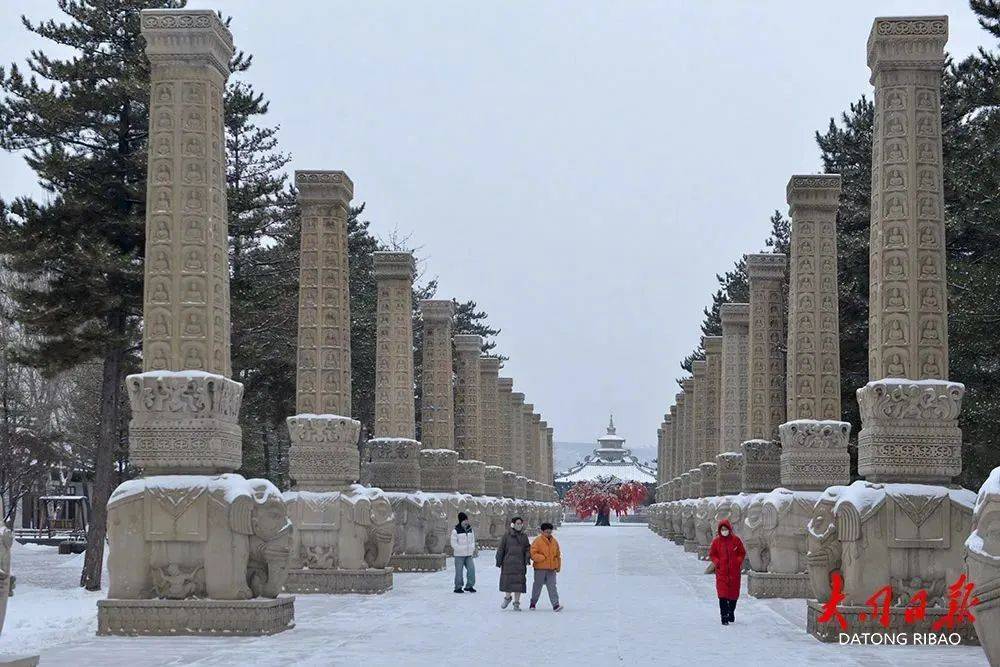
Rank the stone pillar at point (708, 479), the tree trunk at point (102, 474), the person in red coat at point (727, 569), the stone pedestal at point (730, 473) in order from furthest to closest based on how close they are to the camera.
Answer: the stone pillar at point (708, 479) < the stone pedestal at point (730, 473) < the tree trunk at point (102, 474) < the person in red coat at point (727, 569)

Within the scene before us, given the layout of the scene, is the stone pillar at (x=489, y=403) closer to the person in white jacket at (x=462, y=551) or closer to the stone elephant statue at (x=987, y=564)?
the person in white jacket at (x=462, y=551)

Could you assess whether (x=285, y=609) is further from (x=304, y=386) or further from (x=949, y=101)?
(x=949, y=101)

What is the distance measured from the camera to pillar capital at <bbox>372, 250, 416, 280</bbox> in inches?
1165

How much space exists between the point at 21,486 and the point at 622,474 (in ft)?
267

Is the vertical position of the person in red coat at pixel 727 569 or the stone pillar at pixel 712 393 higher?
the stone pillar at pixel 712 393

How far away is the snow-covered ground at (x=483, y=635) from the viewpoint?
1408 centimetres

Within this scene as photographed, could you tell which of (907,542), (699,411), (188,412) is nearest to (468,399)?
(699,411)

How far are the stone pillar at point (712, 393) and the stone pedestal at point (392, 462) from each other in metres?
13.9

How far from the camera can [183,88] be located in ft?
56.2

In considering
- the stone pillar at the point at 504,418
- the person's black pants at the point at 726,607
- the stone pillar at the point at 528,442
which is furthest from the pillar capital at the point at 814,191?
the stone pillar at the point at 528,442

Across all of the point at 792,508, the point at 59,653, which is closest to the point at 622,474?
the point at 792,508

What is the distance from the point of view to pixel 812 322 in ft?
75.5

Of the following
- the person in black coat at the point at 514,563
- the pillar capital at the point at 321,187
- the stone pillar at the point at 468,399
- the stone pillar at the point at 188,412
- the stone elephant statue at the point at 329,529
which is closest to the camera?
the stone pillar at the point at 188,412

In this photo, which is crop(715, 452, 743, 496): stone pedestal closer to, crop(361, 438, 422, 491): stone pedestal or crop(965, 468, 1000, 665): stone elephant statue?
crop(361, 438, 422, 491): stone pedestal
